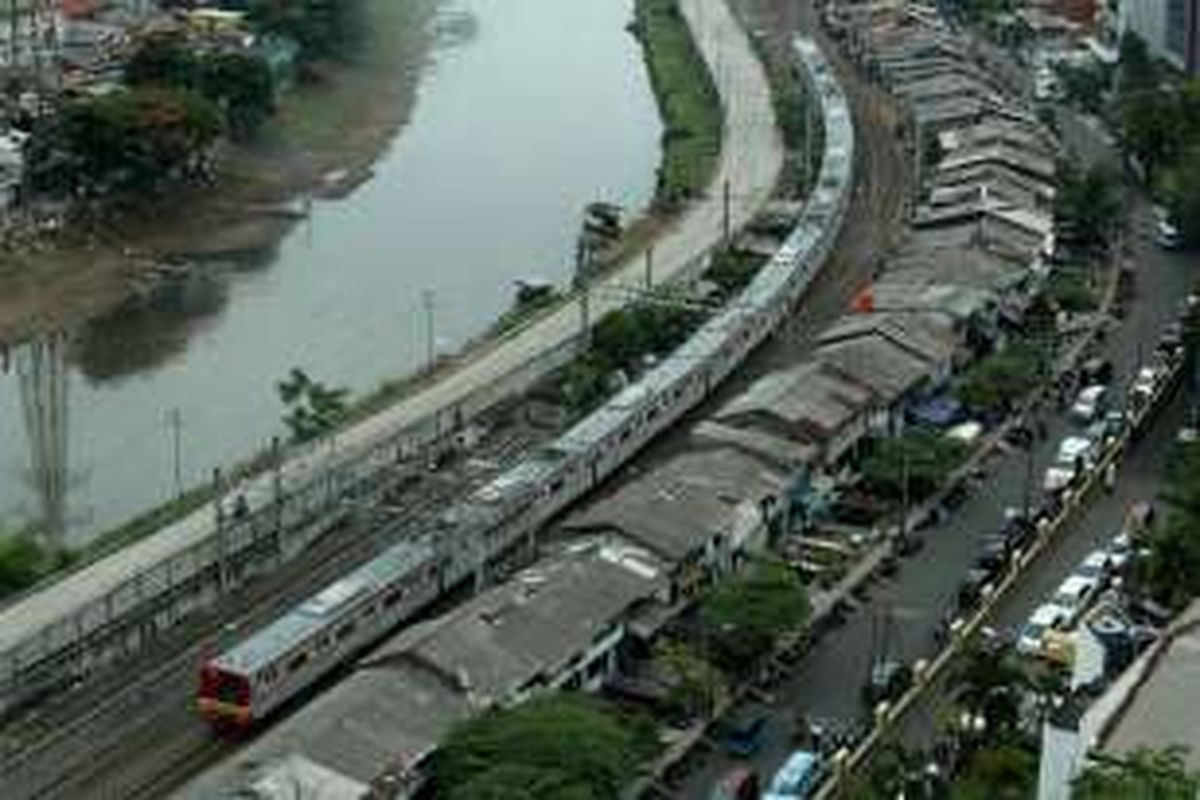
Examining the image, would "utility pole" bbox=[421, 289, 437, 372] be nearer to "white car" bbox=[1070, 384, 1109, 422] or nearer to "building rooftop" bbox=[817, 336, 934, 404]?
"building rooftop" bbox=[817, 336, 934, 404]

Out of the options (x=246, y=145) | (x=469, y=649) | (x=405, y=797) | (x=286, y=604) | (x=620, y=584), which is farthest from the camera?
(x=246, y=145)

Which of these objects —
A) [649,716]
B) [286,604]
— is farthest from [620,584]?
[286,604]

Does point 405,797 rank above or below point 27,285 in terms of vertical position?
above

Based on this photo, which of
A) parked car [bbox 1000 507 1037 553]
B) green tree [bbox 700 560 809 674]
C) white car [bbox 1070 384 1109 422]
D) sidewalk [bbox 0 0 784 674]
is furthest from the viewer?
white car [bbox 1070 384 1109 422]

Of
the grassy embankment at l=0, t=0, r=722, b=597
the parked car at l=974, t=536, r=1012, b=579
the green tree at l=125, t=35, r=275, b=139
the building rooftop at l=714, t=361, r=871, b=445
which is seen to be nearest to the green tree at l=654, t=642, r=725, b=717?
the parked car at l=974, t=536, r=1012, b=579

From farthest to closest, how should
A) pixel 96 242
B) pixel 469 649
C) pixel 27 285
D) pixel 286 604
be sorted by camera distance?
pixel 96 242
pixel 27 285
pixel 286 604
pixel 469 649

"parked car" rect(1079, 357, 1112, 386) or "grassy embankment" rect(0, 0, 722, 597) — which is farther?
"grassy embankment" rect(0, 0, 722, 597)

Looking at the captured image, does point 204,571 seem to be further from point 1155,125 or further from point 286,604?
point 1155,125
